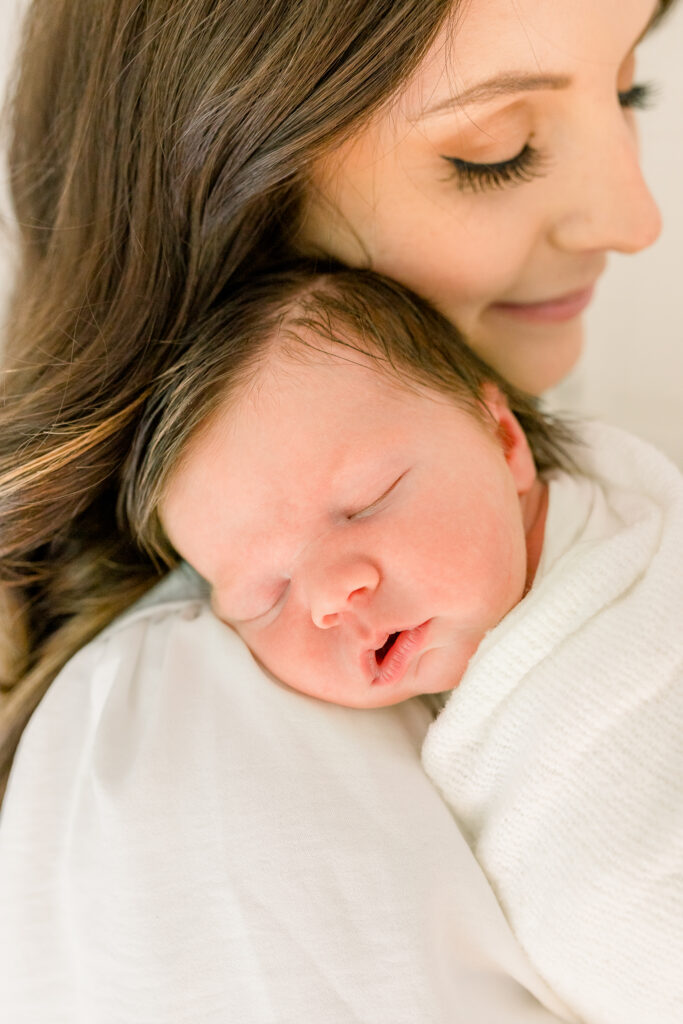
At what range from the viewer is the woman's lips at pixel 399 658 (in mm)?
856

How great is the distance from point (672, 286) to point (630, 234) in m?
0.72

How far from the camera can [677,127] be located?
1694 millimetres

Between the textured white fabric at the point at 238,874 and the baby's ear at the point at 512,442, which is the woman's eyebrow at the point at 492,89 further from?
the textured white fabric at the point at 238,874

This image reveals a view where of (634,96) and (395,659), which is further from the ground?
(634,96)

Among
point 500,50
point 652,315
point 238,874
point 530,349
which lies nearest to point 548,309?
point 530,349

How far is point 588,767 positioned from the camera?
781 mm

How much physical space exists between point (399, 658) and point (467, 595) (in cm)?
9

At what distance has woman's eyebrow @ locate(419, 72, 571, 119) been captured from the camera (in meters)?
0.87

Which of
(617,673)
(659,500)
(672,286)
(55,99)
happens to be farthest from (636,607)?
(672,286)

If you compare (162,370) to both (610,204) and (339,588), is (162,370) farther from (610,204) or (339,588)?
(610,204)

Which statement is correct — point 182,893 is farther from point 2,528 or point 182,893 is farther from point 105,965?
point 2,528

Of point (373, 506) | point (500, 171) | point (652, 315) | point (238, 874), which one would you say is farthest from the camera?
point (652, 315)

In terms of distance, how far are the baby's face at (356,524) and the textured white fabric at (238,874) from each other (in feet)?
0.23

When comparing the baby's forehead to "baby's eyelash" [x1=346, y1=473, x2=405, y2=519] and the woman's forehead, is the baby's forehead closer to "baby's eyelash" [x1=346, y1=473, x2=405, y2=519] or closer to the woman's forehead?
"baby's eyelash" [x1=346, y1=473, x2=405, y2=519]
